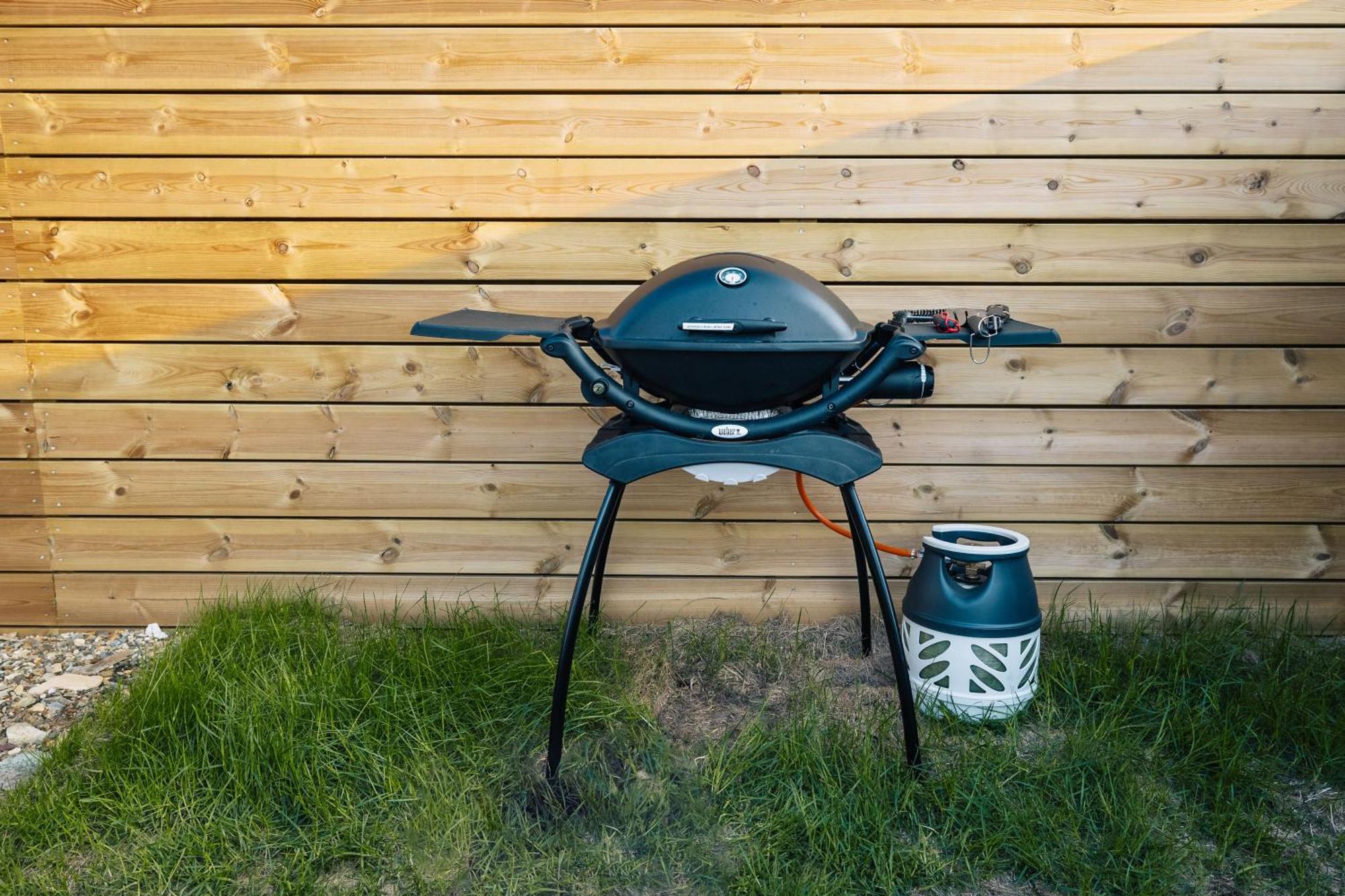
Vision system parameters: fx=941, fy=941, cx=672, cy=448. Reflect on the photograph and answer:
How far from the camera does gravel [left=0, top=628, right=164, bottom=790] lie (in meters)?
2.19

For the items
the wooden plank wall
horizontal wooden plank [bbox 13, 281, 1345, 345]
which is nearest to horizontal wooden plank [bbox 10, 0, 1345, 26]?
the wooden plank wall

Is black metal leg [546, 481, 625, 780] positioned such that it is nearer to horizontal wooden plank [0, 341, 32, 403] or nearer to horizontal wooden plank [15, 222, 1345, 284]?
horizontal wooden plank [15, 222, 1345, 284]

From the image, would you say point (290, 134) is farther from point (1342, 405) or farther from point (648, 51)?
point (1342, 405)

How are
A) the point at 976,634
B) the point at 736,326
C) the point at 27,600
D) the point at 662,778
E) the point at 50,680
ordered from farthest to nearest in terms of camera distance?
the point at 27,600 → the point at 50,680 → the point at 976,634 → the point at 662,778 → the point at 736,326

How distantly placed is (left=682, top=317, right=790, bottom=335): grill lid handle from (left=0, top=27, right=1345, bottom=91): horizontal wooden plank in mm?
922

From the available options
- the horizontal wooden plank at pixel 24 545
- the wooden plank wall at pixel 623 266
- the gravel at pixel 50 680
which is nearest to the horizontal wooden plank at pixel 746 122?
Result: the wooden plank wall at pixel 623 266

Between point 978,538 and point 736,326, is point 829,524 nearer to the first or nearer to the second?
point 978,538

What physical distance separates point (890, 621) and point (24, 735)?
2018 mm

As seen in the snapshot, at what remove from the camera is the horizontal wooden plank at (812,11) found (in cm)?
230

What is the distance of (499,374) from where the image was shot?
2.49 meters

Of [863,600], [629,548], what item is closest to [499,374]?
[629,548]

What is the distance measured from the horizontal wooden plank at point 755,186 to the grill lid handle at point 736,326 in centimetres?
77

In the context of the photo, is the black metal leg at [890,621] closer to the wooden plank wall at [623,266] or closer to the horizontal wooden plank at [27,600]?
the wooden plank wall at [623,266]

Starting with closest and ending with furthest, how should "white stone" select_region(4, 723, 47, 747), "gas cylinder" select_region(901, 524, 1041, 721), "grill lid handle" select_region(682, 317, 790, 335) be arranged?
"grill lid handle" select_region(682, 317, 790, 335), "gas cylinder" select_region(901, 524, 1041, 721), "white stone" select_region(4, 723, 47, 747)
